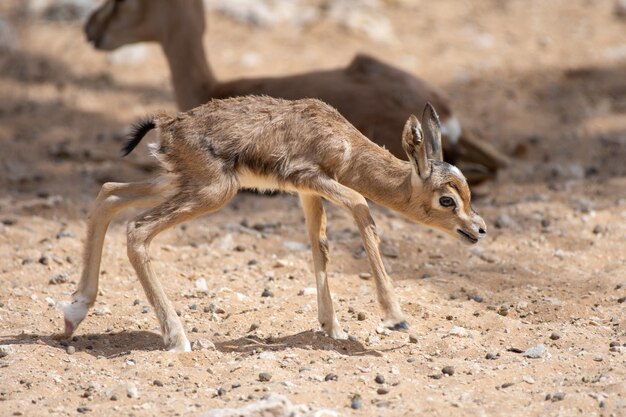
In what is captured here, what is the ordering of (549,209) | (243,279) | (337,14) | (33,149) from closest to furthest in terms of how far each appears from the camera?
(243,279)
(549,209)
(33,149)
(337,14)

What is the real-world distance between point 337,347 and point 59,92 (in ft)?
24.9

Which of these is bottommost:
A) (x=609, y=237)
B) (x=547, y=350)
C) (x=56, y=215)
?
(x=56, y=215)

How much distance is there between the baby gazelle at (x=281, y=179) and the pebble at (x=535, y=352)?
0.72m

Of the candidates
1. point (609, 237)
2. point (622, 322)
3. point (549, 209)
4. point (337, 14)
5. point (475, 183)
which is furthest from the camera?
point (337, 14)

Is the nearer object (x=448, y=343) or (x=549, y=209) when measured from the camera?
(x=448, y=343)

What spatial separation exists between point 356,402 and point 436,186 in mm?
1539

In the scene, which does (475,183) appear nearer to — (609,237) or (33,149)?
(609,237)

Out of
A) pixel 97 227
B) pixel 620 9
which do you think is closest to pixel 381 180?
pixel 97 227

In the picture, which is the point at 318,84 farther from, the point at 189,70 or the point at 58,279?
the point at 58,279

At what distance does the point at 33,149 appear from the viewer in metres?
10.4

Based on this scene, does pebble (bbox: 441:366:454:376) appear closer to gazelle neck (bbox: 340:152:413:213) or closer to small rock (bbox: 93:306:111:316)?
gazelle neck (bbox: 340:152:413:213)

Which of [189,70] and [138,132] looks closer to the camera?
[138,132]

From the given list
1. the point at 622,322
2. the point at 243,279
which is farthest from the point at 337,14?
the point at 622,322

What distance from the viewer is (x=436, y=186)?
578cm
